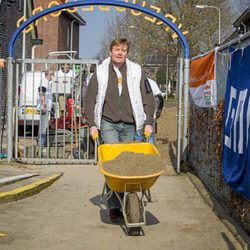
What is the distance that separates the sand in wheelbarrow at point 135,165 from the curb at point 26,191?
203 cm

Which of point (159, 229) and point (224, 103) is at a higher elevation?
point (224, 103)

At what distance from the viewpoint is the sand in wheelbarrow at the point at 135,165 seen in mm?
5457

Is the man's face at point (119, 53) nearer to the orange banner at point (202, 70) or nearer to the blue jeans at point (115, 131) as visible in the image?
the blue jeans at point (115, 131)

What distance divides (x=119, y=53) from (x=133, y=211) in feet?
6.09

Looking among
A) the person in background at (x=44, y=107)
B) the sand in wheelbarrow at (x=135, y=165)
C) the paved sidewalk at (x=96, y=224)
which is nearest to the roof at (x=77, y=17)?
the person in background at (x=44, y=107)

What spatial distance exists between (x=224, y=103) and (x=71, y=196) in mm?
2700

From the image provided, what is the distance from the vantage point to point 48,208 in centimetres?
697

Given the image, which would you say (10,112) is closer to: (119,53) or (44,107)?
(44,107)

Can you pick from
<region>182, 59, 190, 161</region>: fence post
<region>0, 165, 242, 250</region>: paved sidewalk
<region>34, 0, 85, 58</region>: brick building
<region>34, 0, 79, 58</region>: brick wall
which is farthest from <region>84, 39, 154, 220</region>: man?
<region>34, 0, 79, 58</region>: brick wall

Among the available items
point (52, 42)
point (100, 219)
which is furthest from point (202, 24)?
point (100, 219)

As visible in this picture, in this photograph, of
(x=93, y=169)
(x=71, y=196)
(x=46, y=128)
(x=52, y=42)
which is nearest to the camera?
(x=71, y=196)

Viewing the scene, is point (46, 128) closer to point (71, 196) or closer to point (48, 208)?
point (71, 196)

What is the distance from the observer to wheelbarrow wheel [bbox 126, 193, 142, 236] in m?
5.54

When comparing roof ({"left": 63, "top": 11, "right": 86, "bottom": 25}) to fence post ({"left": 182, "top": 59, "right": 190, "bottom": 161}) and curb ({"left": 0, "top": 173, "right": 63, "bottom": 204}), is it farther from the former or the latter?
curb ({"left": 0, "top": 173, "right": 63, "bottom": 204})
